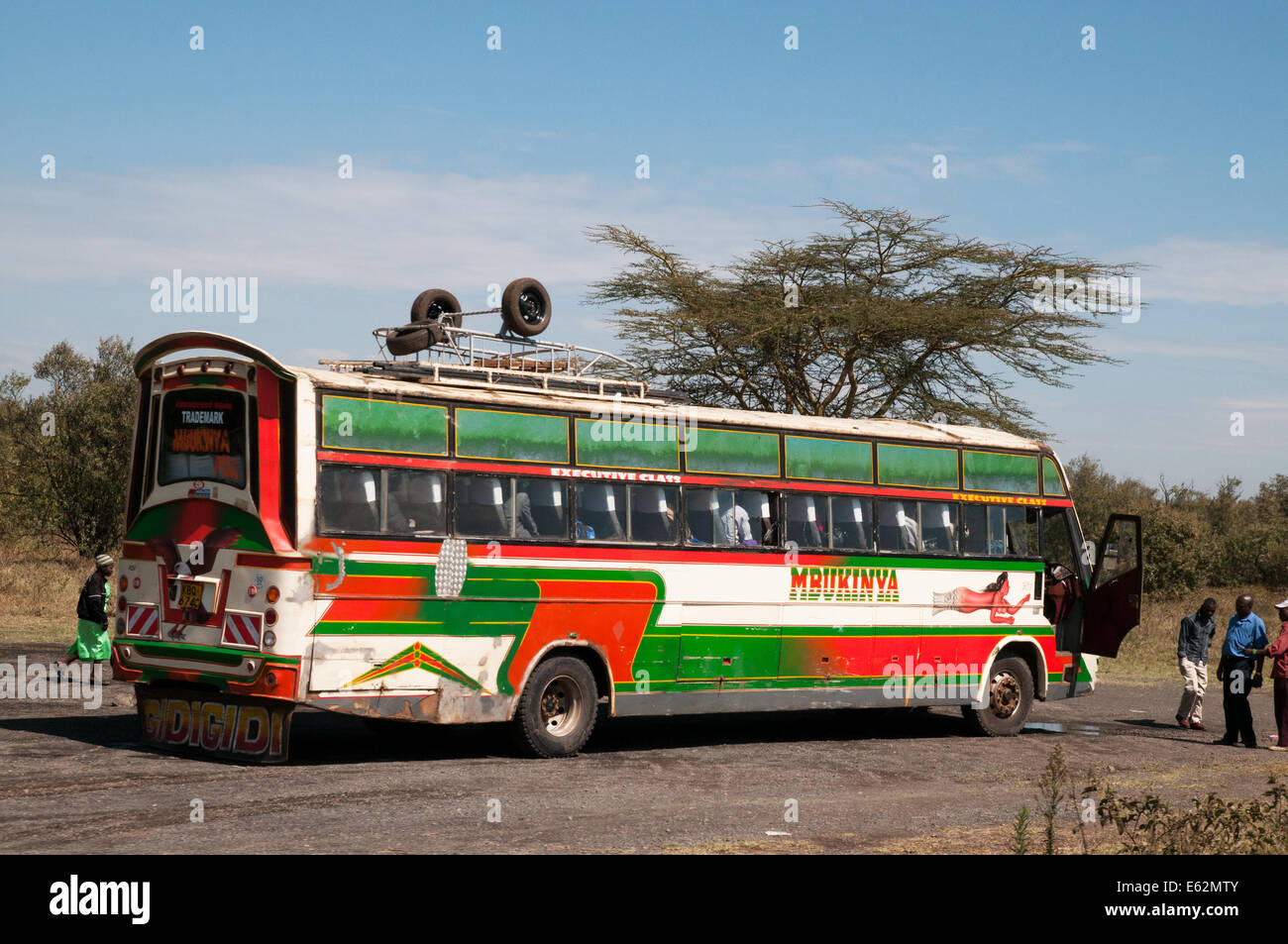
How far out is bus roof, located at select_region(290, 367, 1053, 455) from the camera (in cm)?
1338

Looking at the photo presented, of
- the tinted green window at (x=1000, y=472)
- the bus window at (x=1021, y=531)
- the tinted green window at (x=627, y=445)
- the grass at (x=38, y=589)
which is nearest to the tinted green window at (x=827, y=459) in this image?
the tinted green window at (x=627, y=445)

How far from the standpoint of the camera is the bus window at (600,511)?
14898 mm

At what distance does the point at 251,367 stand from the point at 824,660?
7.43 m

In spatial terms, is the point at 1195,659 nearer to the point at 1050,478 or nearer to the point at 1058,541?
the point at 1058,541

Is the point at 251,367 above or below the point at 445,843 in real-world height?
above

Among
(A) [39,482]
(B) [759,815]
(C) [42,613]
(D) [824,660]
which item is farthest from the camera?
(A) [39,482]

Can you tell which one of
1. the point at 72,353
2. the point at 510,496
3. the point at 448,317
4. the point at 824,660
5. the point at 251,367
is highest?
the point at 72,353

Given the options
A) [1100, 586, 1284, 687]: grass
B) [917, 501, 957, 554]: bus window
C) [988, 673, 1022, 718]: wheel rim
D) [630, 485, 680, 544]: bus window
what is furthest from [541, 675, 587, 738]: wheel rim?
[1100, 586, 1284, 687]: grass

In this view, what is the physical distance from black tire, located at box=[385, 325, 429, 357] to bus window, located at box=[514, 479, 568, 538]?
9.61 ft

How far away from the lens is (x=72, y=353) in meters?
69.1

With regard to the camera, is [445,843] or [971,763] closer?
[445,843]

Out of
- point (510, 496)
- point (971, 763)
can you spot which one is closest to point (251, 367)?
point (510, 496)
